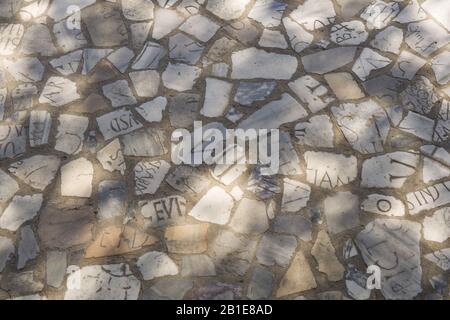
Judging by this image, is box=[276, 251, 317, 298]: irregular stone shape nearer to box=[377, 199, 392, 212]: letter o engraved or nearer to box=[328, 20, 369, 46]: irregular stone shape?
box=[377, 199, 392, 212]: letter o engraved

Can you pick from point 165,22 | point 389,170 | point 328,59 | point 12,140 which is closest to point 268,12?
point 328,59

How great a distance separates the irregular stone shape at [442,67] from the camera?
3.17 metres

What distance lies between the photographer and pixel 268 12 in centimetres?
358

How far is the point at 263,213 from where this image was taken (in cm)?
271

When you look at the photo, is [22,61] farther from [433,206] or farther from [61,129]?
[433,206]

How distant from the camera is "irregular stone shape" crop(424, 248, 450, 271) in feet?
8.18

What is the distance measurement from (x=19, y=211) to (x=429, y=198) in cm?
217

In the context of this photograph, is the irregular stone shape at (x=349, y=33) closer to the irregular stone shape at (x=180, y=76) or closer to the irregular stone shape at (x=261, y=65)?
the irregular stone shape at (x=261, y=65)

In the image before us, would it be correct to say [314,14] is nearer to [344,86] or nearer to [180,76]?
[344,86]

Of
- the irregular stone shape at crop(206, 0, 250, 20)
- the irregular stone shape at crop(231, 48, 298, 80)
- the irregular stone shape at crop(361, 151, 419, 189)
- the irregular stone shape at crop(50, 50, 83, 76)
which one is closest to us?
the irregular stone shape at crop(361, 151, 419, 189)

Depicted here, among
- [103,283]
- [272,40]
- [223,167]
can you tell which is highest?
[272,40]

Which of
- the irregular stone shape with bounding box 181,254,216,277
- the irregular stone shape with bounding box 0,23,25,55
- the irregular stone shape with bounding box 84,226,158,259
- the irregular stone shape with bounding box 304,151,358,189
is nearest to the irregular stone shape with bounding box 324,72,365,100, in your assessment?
the irregular stone shape with bounding box 304,151,358,189

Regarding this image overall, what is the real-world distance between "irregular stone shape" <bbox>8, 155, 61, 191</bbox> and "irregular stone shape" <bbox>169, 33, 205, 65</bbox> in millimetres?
1022

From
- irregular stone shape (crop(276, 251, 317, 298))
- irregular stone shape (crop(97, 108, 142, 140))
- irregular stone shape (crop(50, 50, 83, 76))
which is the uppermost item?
irregular stone shape (crop(50, 50, 83, 76))
